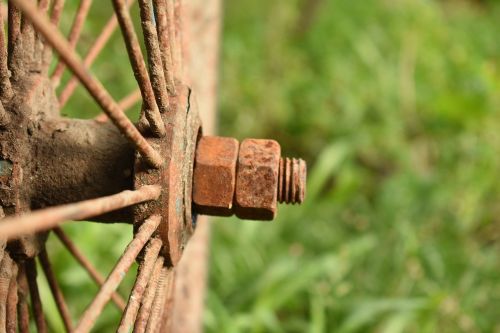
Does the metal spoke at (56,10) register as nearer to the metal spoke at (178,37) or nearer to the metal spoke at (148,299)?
the metal spoke at (178,37)

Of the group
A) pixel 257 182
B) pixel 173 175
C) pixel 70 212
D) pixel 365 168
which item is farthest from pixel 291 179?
pixel 365 168

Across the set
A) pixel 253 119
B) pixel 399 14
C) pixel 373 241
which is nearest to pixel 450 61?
pixel 399 14

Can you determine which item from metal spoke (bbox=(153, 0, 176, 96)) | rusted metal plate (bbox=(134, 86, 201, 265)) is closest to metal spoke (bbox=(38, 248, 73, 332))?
rusted metal plate (bbox=(134, 86, 201, 265))

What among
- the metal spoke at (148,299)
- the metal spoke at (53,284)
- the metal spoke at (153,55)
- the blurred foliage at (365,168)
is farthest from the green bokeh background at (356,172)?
the metal spoke at (153,55)

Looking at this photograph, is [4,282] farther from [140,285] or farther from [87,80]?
[87,80]

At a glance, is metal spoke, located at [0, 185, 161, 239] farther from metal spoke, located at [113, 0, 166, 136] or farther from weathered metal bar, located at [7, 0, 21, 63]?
weathered metal bar, located at [7, 0, 21, 63]

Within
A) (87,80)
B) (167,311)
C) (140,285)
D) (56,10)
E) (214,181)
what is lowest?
(167,311)
